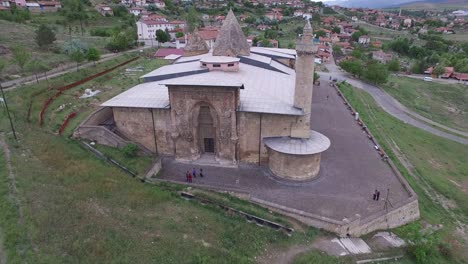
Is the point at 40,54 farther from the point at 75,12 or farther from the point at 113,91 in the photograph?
the point at 75,12

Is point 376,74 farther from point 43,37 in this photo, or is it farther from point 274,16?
point 274,16

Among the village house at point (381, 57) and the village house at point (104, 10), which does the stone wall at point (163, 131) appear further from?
the village house at point (104, 10)


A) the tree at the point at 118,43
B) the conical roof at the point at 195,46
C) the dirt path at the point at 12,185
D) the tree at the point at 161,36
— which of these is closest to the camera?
the dirt path at the point at 12,185

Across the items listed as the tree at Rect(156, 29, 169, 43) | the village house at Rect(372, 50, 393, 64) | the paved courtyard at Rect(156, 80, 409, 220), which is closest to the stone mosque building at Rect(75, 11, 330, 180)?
the paved courtyard at Rect(156, 80, 409, 220)

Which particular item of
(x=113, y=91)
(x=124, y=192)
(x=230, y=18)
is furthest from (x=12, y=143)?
(x=230, y=18)

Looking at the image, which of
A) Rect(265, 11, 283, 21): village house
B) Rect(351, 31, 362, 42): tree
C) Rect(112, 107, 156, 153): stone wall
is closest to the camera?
Rect(112, 107, 156, 153): stone wall

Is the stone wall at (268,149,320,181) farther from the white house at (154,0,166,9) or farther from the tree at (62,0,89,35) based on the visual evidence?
the white house at (154,0,166,9)

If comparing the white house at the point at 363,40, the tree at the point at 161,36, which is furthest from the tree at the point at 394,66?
the tree at the point at 161,36
